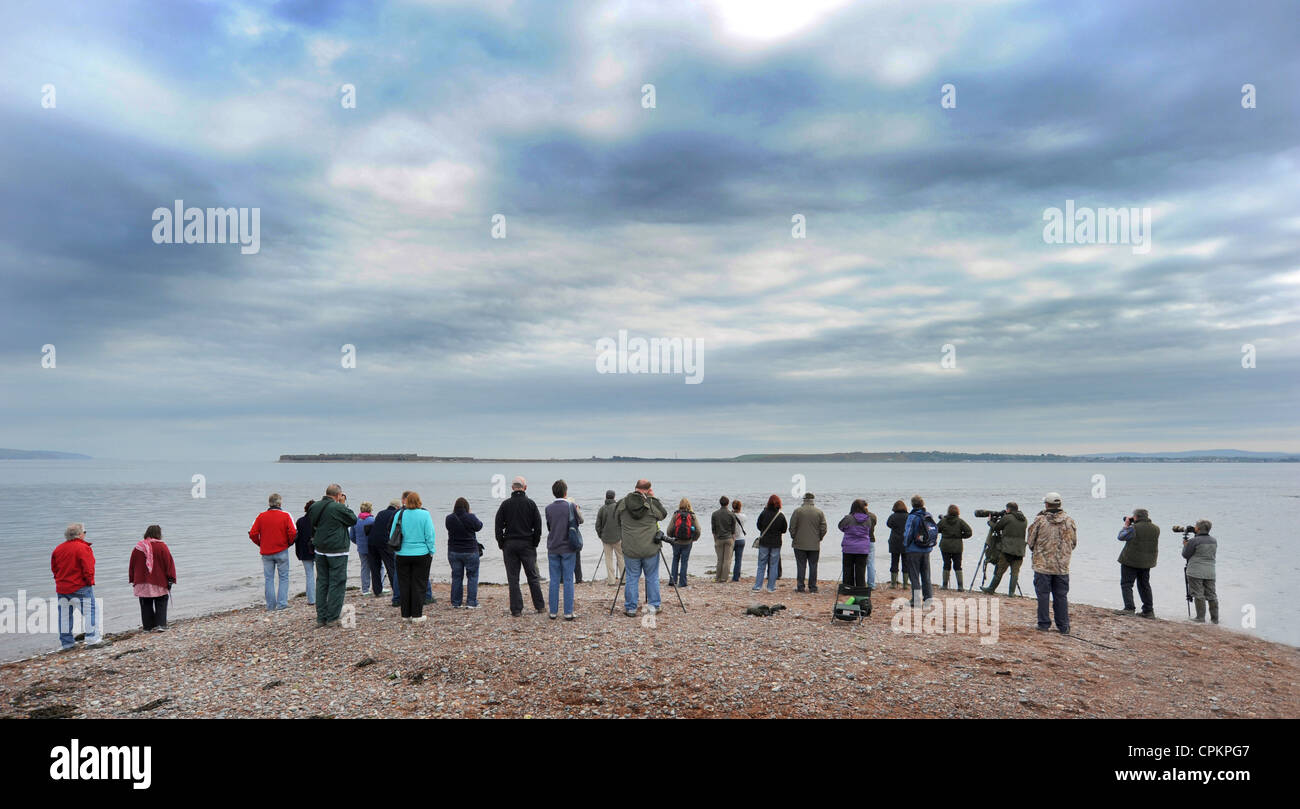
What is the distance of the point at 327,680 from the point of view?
8.51m

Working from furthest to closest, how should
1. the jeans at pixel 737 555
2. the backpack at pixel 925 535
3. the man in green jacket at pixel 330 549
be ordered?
1. the jeans at pixel 737 555
2. the backpack at pixel 925 535
3. the man in green jacket at pixel 330 549

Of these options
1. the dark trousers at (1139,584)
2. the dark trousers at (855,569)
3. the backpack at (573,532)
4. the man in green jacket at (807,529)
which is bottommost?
the dark trousers at (1139,584)

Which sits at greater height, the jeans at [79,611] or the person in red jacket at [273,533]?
the person in red jacket at [273,533]

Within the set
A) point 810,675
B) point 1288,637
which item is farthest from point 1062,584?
point 1288,637

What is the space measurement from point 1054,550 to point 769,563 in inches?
265

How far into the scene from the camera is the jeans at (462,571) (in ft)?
41.1

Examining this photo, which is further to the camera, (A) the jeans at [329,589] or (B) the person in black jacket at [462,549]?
(B) the person in black jacket at [462,549]

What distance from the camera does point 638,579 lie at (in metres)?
11.8

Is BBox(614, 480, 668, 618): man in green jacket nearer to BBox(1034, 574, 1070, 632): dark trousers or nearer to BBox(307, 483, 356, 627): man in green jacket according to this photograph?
BBox(307, 483, 356, 627): man in green jacket

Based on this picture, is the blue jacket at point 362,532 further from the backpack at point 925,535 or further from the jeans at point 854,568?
the backpack at point 925,535

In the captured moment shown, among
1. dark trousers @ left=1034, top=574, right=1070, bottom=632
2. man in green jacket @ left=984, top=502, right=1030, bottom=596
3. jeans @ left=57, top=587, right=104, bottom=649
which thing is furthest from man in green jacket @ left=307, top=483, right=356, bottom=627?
man in green jacket @ left=984, top=502, right=1030, bottom=596

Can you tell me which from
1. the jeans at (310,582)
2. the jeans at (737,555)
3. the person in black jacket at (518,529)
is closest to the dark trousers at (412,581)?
the person in black jacket at (518,529)

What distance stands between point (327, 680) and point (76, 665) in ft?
18.0
